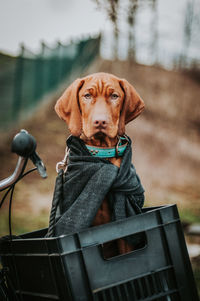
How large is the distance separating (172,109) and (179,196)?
463cm

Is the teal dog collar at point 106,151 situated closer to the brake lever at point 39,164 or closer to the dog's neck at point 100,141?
the dog's neck at point 100,141

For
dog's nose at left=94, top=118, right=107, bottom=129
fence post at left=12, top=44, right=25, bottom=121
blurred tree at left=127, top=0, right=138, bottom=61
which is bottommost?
dog's nose at left=94, top=118, right=107, bottom=129

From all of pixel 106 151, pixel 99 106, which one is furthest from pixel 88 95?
pixel 106 151

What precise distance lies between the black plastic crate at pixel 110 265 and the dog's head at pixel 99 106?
66cm

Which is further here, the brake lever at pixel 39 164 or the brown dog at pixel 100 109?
the brown dog at pixel 100 109

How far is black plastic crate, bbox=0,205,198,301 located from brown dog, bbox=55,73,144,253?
407 mm

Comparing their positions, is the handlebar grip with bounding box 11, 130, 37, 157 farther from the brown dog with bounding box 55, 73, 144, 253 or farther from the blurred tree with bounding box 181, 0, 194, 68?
the blurred tree with bounding box 181, 0, 194, 68

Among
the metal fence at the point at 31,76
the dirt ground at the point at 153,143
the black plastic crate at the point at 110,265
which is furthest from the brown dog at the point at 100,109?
the metal fence at the point at 31,76

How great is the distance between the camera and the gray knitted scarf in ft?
6.33

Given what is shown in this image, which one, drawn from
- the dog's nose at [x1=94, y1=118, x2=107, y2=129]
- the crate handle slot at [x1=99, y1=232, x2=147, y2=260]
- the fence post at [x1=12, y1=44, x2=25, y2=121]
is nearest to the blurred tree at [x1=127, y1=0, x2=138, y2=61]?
the fence post at [x1=12, y1=44, x2=25, y2=121]

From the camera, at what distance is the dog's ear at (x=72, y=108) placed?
88.4 inches

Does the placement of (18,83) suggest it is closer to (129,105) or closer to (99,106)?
(129,105)

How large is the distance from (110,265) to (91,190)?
46 centimetres

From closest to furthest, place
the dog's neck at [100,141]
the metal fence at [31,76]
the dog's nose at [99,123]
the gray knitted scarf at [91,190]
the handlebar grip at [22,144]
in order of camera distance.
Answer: the handlebar grip at [22,144] → the gray knitted scarf at [91,190] → the dog's nose at [99,123] → the dog's neck at [100,141] → the metal fence at [31,76]
